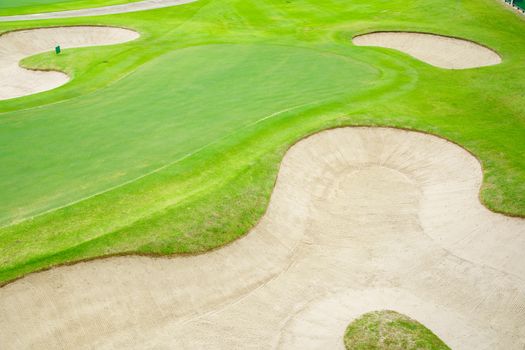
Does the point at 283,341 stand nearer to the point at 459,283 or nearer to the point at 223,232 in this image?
the point at 223,232

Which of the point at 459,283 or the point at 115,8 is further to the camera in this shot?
the point at 115,8

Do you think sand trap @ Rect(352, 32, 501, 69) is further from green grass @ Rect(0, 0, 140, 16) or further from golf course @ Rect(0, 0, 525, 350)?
green grass @ Rect(0, 0, 140, 16)

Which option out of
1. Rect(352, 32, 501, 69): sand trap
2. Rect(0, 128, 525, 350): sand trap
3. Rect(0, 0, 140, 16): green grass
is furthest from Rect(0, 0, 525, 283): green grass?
Rect(0, 0, 140, 16): green grass

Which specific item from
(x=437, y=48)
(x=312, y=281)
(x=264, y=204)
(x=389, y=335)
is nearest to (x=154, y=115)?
(x=264, y=204)

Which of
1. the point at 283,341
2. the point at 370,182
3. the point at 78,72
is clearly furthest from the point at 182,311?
the point at 78,72

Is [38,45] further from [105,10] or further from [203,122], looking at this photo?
[203,122]

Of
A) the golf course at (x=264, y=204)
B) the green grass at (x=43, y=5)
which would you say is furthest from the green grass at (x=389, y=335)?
the green grass at (x=43, y=5)
